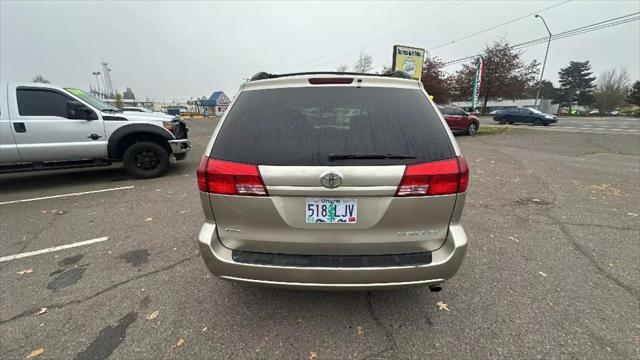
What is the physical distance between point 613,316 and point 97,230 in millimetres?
5590

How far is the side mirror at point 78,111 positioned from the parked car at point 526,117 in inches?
1109

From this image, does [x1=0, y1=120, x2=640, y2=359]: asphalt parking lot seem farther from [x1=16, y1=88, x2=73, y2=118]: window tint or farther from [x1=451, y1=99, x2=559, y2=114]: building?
[x1=451, y1=99, x2=559, y2=114]: building

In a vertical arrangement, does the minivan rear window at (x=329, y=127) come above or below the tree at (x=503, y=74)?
below

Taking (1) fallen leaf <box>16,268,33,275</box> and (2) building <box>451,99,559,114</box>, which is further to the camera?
(2) building <box>451,99,559,114</box>

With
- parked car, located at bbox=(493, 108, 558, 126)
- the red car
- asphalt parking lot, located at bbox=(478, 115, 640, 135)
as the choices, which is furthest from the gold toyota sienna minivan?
parked car, located at bbox=(493, 108, 558, 126)

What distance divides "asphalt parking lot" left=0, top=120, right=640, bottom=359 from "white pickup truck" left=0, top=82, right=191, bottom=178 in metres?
1.35

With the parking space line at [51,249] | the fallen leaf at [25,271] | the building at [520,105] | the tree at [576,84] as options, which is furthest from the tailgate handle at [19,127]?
the tree at [576,84]

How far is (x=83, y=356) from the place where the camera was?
→ 1864mm

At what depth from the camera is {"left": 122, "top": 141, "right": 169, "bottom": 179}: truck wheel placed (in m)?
6.01

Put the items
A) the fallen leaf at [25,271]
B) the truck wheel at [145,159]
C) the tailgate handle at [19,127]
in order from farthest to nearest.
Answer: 1. the truck wheel at [145,159]
2. the tailgate handle at [19,127]
3. the fallen leaf at [25,271]

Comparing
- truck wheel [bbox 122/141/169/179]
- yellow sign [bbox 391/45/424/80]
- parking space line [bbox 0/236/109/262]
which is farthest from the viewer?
yellow sign [bbox 391/45/424/80]

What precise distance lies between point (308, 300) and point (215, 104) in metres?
76.5

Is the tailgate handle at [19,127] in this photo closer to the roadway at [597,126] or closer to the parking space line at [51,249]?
the parking space line at [51,249]

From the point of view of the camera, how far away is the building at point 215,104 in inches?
2640
